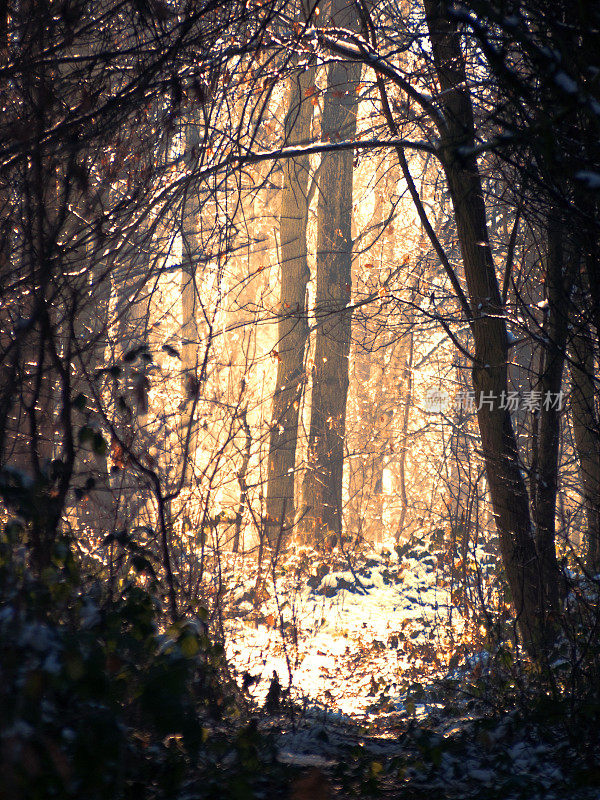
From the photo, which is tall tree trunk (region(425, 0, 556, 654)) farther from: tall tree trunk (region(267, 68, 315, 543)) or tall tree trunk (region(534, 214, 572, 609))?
tall tree trunk (region(267, 68, 315, 543))

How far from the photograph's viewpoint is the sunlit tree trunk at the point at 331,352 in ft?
42.6

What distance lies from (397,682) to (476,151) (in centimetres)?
552

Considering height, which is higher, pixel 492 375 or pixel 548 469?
pixel 492 375

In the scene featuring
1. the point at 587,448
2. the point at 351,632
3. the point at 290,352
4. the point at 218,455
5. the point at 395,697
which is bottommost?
the point at 395,697

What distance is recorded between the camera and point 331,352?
13.3 metres

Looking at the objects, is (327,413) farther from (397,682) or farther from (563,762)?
(563,762)

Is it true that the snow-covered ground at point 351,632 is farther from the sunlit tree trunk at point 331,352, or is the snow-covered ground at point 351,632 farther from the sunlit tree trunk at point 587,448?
the sunlit tree trunk at point 587,448

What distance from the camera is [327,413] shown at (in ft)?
43.1

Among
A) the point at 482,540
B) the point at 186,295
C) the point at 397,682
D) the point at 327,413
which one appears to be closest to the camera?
the point at 397,682

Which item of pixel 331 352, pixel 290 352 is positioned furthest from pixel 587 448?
pixel 290 352

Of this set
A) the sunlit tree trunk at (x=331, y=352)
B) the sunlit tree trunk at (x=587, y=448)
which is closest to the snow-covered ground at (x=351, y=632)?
the sunlit tree trunk at (x=331, y=352)

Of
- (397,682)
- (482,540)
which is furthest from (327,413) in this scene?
(397,682)

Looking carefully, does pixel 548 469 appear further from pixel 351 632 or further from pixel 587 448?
pixel 351 632

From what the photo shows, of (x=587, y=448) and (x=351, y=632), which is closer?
(x=587, y=448)
